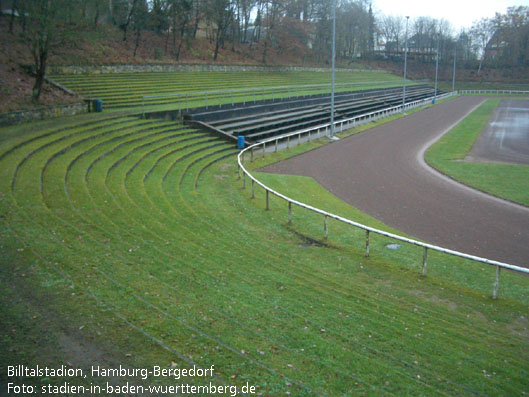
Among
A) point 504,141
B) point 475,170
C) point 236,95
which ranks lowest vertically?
point 475,170

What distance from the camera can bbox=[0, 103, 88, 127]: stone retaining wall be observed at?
20.1 meters

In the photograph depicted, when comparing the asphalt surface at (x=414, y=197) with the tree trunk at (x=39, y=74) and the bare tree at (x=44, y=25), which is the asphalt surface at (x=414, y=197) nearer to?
the tree trunk at (x=39, y=74)

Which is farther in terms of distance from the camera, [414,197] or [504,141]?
[504,141]

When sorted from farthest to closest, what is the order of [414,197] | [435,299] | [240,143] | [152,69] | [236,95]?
[152,69], [236,95], [240,143], [414,197], [435,299]

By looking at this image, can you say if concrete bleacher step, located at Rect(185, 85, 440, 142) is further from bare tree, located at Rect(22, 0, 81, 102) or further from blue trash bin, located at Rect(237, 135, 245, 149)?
bare tree, located at Rect(22, 0, 81, 102)

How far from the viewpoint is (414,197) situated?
18.3 m

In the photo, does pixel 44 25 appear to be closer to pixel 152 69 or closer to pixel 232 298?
pixel 232 298

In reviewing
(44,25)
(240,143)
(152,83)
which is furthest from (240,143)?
(152,83)

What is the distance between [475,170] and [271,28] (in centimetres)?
5139

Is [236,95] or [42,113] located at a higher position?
[236,95]

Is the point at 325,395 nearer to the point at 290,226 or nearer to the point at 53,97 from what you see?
the point at 290,226

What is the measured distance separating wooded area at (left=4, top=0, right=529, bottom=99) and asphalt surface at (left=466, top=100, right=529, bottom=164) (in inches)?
982

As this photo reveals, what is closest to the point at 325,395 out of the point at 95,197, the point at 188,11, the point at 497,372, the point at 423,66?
the point at 497,372

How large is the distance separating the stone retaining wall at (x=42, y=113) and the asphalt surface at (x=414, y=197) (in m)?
11.2
